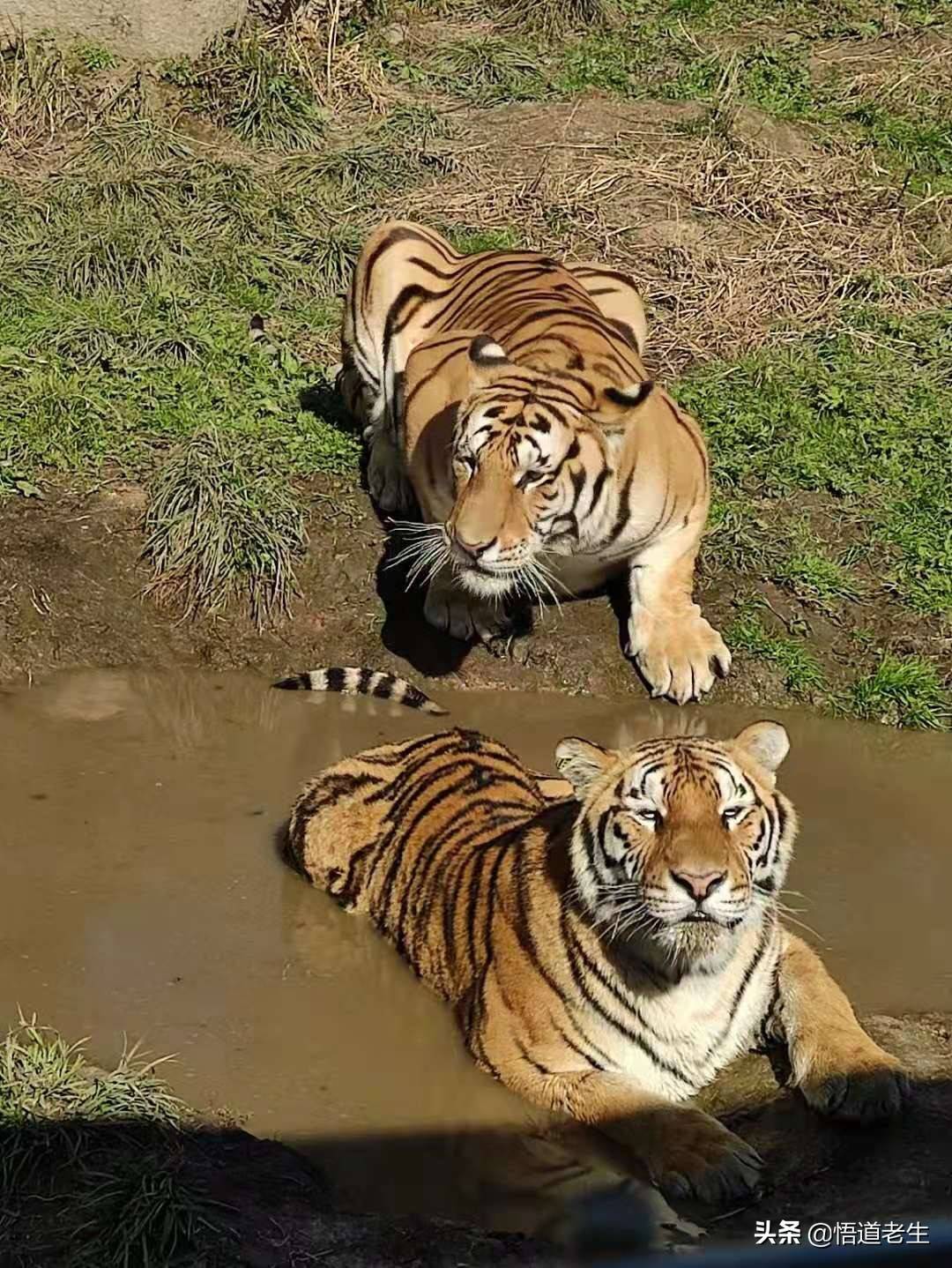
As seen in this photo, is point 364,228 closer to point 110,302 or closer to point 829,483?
point 110,302

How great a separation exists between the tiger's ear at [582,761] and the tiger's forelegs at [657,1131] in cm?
58

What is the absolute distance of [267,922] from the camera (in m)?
4.41

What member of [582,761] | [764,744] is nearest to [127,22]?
[582,761]

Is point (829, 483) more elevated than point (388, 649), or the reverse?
point (829, 483)

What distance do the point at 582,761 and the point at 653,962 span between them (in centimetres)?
42

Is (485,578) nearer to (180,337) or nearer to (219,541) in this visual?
(219,541)

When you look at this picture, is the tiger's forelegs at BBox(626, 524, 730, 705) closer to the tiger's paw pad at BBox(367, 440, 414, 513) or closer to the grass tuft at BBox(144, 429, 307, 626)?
the tiger's paw pad at BBox(367, 440, 414, 513)

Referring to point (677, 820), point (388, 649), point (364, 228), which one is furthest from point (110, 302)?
point (677, 820)

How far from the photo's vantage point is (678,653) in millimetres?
5625

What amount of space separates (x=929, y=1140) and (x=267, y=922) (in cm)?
171

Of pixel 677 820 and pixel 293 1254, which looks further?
pixel 677 820

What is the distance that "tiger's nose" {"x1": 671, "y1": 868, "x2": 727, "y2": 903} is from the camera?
3.27 meters

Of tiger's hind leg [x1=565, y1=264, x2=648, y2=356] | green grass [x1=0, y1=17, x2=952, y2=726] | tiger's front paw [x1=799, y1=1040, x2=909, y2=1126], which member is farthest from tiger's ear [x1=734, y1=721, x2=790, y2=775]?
tiger's hind leg [x1=565, y1=264, x2=648, y2=356]

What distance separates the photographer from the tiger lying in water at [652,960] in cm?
334
